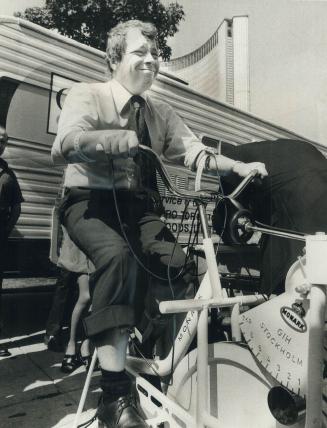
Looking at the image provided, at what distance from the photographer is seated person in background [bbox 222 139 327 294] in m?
2.03

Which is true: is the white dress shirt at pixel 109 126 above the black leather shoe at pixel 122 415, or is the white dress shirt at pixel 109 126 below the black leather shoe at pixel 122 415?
above

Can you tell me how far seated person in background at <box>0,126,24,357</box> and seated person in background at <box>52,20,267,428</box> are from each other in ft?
5.69

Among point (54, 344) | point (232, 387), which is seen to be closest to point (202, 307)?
point (232, 387)

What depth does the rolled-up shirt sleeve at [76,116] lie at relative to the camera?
1.54 m

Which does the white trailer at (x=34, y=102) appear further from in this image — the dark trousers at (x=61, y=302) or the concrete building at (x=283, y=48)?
the concrete building at (x=283, y=48)

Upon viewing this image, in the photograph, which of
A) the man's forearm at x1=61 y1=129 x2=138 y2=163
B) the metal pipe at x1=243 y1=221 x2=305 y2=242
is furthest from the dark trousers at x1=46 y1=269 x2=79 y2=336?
the metal pipe at x1=243 y1=221 x2=305 y2=242

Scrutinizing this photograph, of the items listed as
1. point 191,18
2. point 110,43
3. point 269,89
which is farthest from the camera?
point 269,89

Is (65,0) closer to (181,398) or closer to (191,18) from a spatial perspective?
(191,18)

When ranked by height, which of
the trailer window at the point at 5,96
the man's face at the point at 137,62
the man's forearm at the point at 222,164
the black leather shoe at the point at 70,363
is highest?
the trailer window at the point at 5,96

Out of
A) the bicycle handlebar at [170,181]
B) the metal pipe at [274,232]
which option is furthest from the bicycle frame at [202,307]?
the metal pipe at [274,232]

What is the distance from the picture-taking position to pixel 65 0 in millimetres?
4250

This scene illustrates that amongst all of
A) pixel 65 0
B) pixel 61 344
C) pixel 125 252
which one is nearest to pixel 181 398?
pixel 125 252

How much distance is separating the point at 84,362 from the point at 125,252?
1.99 meters

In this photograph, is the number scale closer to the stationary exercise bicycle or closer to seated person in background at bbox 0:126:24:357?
the stationary exercise bicycle
